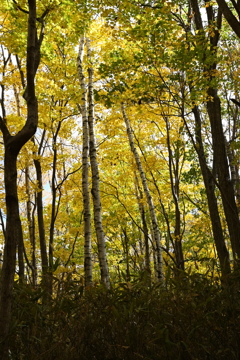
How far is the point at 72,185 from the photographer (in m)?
12.5

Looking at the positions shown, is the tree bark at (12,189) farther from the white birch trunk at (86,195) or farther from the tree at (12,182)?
the white birch trunk at (86,195)

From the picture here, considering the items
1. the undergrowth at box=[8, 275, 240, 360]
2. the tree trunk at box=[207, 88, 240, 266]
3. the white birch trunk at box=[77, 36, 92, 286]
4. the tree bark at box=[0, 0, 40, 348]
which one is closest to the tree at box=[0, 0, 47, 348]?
the tree bark at box=[0, 0, 40, 348]

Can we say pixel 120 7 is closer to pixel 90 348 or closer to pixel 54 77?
pixel 54 77

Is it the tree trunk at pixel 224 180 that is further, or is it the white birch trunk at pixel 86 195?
the white birch trunk at pixel 86 195

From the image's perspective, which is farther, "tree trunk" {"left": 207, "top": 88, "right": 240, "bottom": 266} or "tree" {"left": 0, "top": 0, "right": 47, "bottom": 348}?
"tree trunk" {"left": 207, "top": 88, "right": 240, "bottom": 266}

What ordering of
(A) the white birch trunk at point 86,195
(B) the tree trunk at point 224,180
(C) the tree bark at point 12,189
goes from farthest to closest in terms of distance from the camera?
(A) the white birch trunk at point 86,195 < (B) the tree trunk at point 224,180 < (C) the tree bark at point 12,189

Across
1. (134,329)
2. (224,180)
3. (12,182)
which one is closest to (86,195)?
(224,180)

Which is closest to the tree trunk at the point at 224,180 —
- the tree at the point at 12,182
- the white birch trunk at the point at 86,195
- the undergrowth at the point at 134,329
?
the white birch trunk at the point at 86,195

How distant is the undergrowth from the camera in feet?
7.45

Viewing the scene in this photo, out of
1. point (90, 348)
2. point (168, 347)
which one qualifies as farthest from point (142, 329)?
point (90, 348)

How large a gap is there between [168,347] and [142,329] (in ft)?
0.79

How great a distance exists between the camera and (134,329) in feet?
7.84

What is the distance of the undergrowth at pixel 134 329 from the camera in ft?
7.45

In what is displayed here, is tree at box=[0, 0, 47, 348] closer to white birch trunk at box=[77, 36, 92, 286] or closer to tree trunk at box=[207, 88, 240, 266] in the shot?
tree trunk at box=[207, 88, 240, 266]
